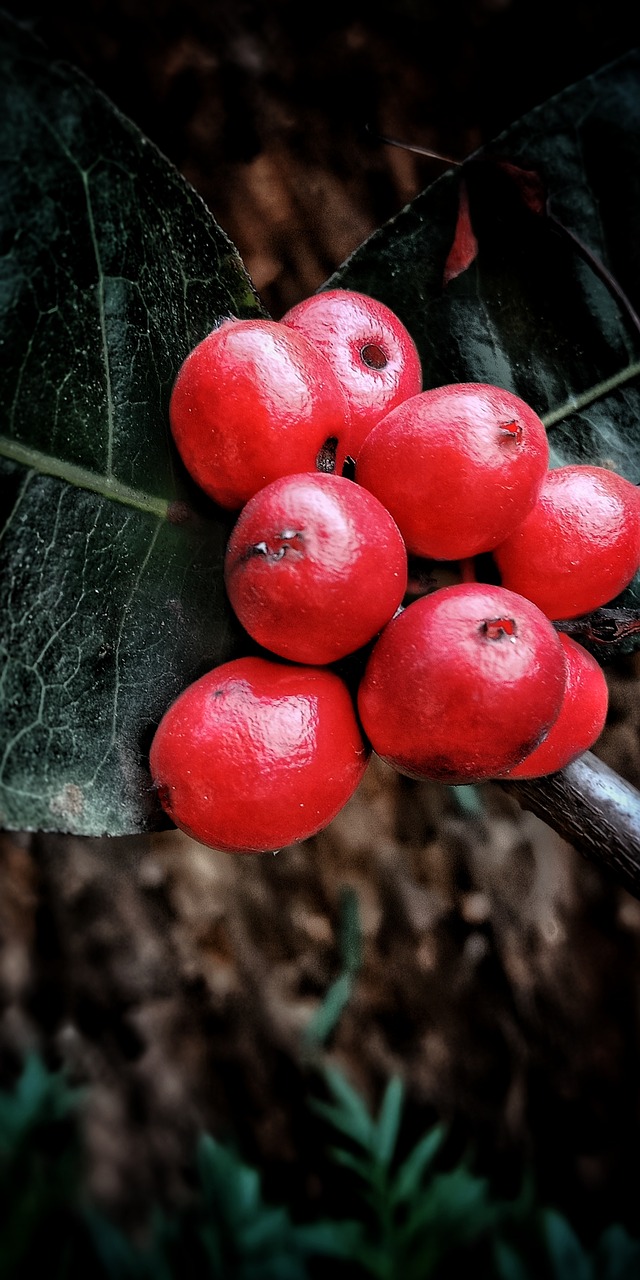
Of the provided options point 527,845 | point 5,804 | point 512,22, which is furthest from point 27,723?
point 527,845

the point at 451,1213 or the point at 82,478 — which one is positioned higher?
the point at 82,478

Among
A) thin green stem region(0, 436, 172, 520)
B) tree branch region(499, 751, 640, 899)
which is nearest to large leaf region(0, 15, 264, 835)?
thin green stem region(0, 436, 172, 520)

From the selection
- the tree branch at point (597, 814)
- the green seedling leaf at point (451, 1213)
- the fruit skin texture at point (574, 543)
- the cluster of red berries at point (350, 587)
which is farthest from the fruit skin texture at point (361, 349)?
the green seedling leaf at point (451, 1213)

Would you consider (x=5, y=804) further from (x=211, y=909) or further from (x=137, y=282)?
(x=211, y=909)

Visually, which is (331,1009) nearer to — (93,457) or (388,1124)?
(388,1124)

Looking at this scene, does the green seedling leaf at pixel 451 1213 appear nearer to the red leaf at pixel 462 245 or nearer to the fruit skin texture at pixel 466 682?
the fruit skin texture at pixel 466 682

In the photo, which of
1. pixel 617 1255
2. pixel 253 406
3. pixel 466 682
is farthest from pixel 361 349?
pixel 617 1255
